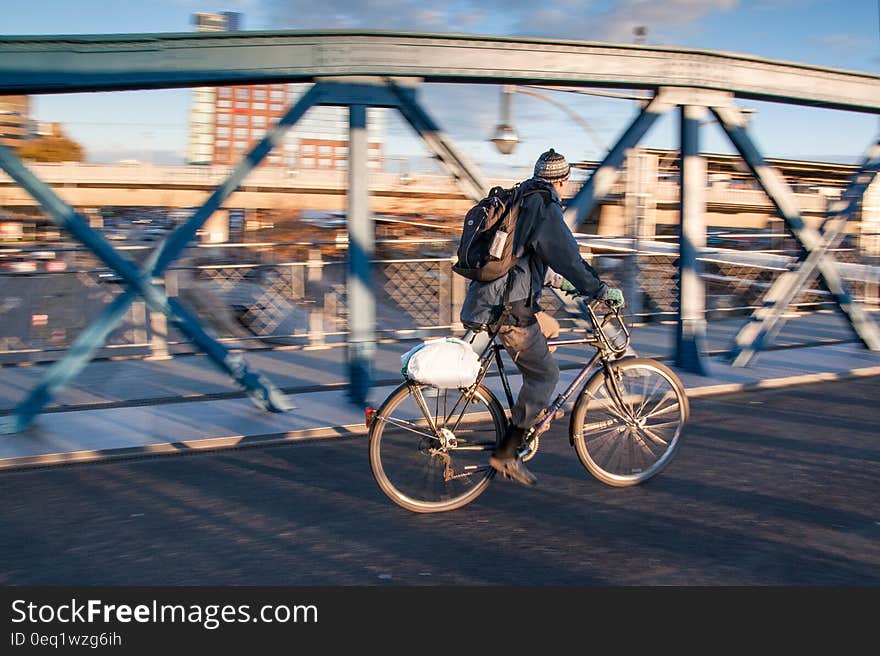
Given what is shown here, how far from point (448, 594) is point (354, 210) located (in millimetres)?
3951

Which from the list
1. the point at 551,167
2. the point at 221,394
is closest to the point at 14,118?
the point at 221,394

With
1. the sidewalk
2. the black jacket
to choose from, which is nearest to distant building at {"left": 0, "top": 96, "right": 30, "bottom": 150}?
the sidewalk

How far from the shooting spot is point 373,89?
7195 mm

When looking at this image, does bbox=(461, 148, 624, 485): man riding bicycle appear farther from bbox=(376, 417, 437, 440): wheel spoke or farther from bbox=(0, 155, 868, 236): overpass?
bbox=(0, 155, 868, 236): overpass

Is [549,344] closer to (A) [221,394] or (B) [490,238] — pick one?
(B) [490,238]

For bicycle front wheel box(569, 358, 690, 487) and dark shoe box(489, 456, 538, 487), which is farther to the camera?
bicycle front wheel box(569, 358, 690, 487)

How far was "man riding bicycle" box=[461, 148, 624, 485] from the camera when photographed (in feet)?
16.0

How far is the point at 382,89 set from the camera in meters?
7.24

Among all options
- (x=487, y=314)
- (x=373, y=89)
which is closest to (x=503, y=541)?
(x=487, y=314)

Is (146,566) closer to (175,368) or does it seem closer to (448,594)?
(448,594)

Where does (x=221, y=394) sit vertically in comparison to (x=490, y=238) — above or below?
below

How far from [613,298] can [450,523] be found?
1.44 metres

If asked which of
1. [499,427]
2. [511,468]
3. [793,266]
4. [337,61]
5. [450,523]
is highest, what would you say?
[337,61]

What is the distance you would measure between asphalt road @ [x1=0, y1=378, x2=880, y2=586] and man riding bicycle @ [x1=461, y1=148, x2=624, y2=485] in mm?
481
